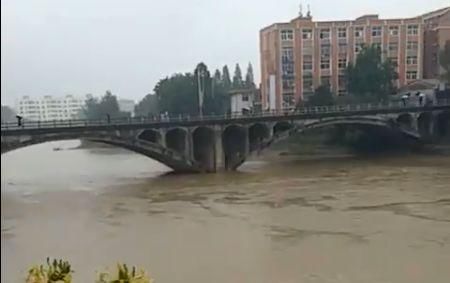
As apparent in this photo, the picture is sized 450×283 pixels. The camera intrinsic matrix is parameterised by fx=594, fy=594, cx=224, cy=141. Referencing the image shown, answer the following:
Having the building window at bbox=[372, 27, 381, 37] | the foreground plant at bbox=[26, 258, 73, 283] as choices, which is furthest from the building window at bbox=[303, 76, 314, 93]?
the foreground plant at bbox=[26, 258, 73, 283]

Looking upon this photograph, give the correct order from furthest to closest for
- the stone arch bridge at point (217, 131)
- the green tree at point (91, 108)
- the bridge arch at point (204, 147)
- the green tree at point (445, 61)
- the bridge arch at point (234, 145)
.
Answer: the green tree at point (91, 108)
the green tree at point (445, 61)
the bridge arch at point (234, 145)
the bridge arch at point (204, 147)
the stone arch bridge at point (217, 131)

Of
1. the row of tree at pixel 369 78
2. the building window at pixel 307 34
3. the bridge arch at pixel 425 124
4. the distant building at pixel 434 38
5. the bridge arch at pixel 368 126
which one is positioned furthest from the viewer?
the building window at pixel 307 34

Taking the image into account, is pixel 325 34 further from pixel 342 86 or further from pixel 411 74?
pixel 411 74

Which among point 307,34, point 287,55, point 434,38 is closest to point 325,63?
point 307,34

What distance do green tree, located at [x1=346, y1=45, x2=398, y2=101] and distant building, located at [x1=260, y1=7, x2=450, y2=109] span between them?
A: 218 centimetres

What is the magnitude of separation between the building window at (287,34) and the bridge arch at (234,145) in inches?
393

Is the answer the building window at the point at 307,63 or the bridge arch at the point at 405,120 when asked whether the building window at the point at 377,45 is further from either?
the bridge arch at the point at 405,120

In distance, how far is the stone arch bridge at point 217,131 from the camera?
1630cm

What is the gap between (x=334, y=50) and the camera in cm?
2797

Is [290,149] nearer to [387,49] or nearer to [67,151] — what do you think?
[387,49]

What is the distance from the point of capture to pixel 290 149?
24.1 m

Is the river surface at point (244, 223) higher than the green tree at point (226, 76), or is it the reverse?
the green tree at point (226, 76)

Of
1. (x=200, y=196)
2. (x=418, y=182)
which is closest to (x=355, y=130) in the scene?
(x=418, y=182)

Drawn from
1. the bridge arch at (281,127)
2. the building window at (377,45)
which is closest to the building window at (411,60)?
the building window at (377,45)
